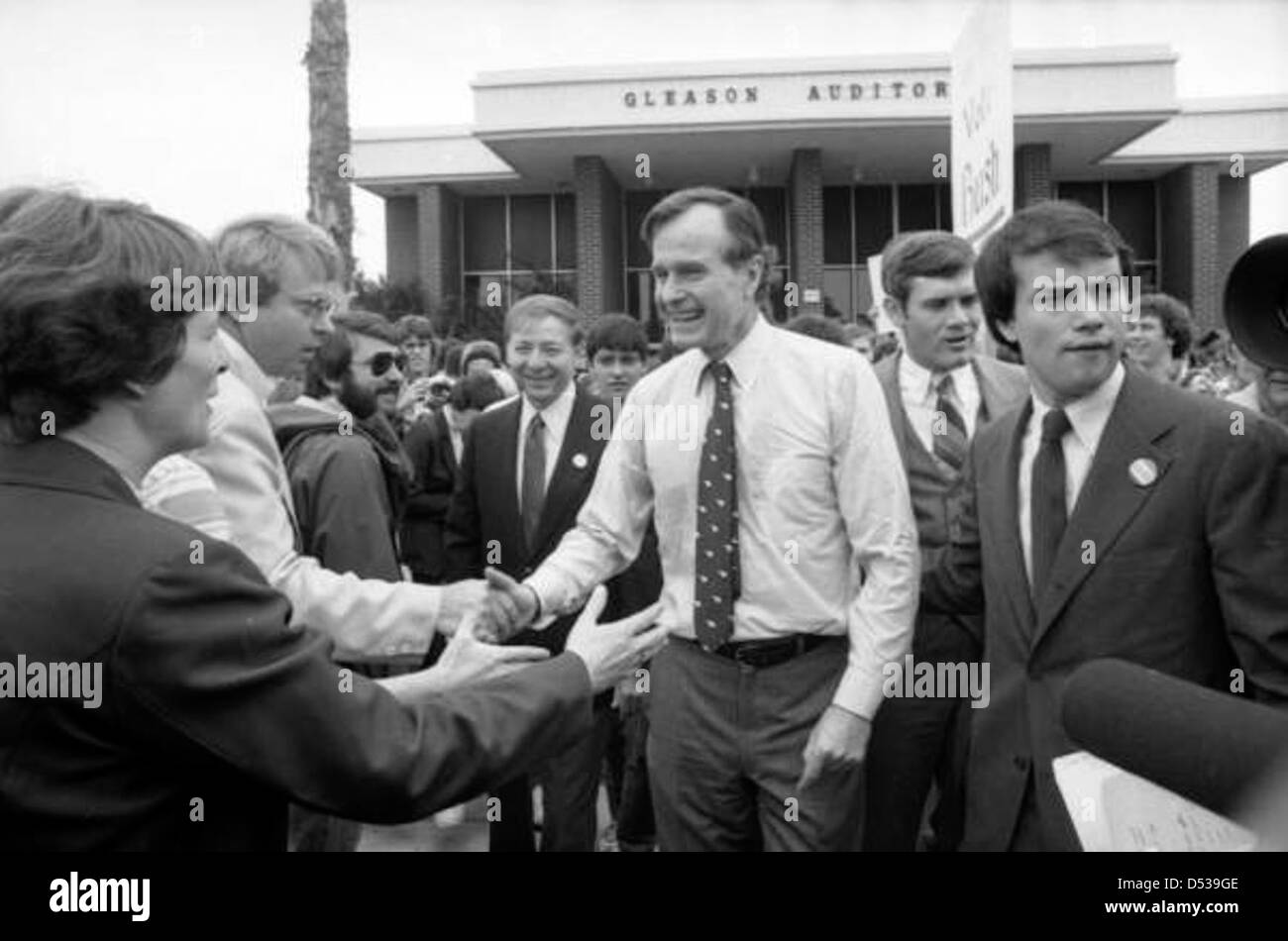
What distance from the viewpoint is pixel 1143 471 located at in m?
2.25

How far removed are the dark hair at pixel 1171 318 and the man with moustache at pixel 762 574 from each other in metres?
2.95

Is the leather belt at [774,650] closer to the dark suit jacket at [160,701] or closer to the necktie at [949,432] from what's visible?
the necktie at [949,432]

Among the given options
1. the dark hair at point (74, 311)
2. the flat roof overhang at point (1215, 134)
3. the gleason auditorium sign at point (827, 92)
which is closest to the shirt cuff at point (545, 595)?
the dark hair at point (74, 311)

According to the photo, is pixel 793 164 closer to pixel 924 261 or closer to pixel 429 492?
pixel 429 492

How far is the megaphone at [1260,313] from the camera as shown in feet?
4.35

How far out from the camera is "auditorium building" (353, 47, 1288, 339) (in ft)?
61.3

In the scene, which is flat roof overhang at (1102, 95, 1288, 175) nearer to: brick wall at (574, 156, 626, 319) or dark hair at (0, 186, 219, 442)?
brick wall at (574, 156, 626, 319)

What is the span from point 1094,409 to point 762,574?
35.7 inches

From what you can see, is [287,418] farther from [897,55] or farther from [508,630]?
[897,55]

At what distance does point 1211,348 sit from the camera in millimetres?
11906

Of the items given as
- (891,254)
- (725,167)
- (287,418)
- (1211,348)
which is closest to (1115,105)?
(725,167)

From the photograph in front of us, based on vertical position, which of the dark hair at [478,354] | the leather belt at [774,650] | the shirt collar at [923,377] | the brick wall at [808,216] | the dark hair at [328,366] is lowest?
the leather belt at [774,650]

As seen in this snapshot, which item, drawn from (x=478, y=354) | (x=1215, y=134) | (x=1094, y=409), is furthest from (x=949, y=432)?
(x=1215, y=134)
